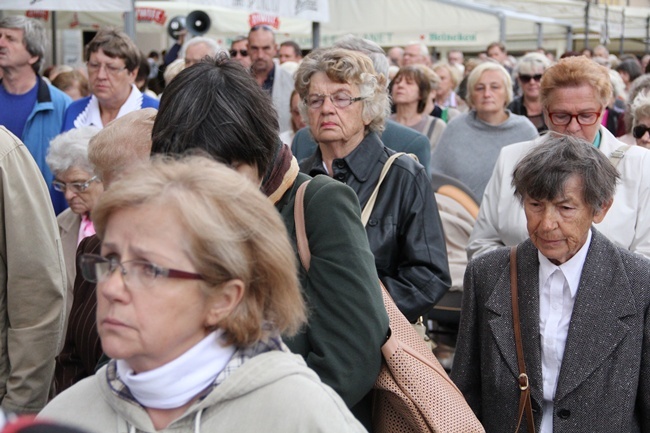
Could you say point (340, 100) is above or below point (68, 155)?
above

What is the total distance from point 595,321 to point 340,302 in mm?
1367

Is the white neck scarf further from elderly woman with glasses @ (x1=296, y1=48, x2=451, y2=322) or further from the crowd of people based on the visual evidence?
elderly woman with glasses @ (x1=296, y1=48, x2=451, y2=322)

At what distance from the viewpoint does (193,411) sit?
2.01m

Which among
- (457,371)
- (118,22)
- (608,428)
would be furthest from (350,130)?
(118,22)

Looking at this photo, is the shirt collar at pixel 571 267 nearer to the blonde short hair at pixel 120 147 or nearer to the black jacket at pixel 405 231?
the black jacket at pixel 405 231

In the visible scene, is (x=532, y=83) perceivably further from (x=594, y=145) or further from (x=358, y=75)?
(x=358, y=75)

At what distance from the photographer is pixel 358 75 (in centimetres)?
433

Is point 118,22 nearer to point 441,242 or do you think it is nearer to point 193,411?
point 441,242

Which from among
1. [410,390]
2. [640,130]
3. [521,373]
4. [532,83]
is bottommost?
[521,373]

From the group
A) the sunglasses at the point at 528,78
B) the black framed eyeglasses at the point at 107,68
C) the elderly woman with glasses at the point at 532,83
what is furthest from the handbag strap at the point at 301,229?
the sunglasses at the point at 528,78

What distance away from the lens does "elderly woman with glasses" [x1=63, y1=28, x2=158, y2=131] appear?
6500mm

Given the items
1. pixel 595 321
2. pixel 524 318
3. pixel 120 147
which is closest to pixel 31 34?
pixel 120 147

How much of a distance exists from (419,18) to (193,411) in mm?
19258

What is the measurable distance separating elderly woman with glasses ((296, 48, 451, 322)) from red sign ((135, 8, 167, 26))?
546 inches
